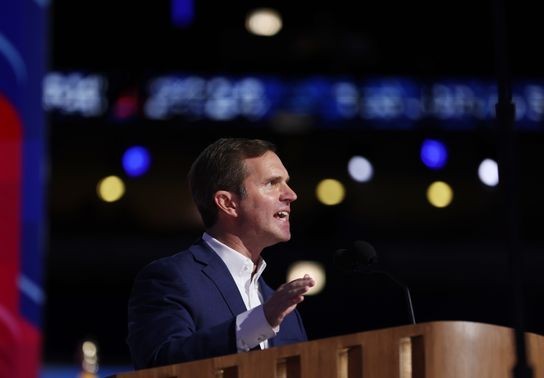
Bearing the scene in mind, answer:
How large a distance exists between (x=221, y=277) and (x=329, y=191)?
12.2 m

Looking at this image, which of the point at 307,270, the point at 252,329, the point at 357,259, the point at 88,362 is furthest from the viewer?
the point at 307,270

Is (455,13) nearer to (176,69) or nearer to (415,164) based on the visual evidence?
(415,164)

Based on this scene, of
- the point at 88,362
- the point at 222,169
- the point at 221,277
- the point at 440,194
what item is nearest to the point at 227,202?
the point at 222,169

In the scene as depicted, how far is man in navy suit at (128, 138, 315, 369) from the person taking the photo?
2.84 m

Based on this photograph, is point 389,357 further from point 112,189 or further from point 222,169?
point 112,189

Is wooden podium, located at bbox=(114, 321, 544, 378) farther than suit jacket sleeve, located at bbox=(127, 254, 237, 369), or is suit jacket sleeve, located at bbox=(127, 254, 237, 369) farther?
suit jacket sleeve, located at bbox=(127, 254, 237, 369)

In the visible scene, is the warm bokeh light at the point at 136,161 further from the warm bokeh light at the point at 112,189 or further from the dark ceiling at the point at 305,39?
the dark ceiling at the point at 305,39

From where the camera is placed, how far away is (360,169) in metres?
15.0

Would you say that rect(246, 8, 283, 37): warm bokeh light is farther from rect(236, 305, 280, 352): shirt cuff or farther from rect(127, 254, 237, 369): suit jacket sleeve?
rect(236, 305, 280, 352): shirt cuff

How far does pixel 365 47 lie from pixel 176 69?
2.37 meters

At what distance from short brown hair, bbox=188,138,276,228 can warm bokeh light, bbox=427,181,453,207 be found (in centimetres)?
1227

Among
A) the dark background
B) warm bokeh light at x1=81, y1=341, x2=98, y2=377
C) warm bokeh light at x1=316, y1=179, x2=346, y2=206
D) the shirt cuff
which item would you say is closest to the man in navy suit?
the shirt cuff

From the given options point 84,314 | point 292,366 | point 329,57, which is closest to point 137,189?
point 84,314

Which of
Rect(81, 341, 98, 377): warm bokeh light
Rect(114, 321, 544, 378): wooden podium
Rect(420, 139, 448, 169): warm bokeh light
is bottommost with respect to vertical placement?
Rect(114, 321, 544, 378): wooden podium
